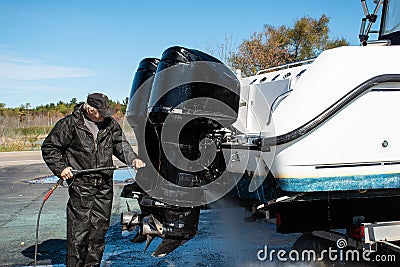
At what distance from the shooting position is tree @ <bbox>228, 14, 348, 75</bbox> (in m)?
15.8

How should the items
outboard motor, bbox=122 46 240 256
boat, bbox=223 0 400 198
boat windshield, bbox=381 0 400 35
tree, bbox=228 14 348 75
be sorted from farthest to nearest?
1. tree, bbox=228 14 348 75
2. boat windshield, bbox=381 0 400 35
3. outboard motor, bbox=122 46 240 256
4. boat, bbox=223 0 400 198

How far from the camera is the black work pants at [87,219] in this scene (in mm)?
4414

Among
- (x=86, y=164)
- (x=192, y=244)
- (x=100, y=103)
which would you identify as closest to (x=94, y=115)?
(x=100, y=103)

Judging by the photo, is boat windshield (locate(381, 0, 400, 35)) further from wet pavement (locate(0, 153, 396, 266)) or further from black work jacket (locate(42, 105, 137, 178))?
black work jacket (locate(42, 105, 137, 178))

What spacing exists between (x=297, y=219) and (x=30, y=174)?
1196cm

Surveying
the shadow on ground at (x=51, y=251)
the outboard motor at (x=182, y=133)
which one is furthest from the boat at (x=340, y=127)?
the shadow on ground at (x=51, y=251)

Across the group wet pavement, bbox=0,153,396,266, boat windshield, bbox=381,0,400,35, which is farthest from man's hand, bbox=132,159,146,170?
boat windshield, bbox=381,0,400,35

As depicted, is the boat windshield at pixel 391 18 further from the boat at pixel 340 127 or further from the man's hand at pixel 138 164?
the man's hand at pixel 138 164

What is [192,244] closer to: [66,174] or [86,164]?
Answer: [86,164]

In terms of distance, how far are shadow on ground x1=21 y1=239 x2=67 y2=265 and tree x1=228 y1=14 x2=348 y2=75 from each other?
33.2ft

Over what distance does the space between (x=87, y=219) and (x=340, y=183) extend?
236 cm

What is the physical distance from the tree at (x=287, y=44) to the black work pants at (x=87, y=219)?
11131mm

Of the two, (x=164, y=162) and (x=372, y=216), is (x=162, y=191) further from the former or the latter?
(x=372, y=216)

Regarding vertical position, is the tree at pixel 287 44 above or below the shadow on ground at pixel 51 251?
above
